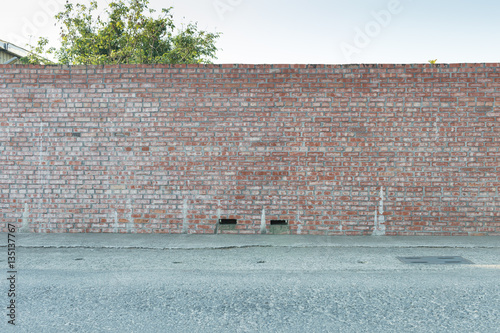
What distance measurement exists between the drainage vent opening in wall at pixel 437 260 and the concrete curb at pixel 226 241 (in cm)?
79

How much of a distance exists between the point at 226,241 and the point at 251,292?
9.61 ft

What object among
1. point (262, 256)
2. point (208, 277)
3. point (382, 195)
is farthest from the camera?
point (382, 195)

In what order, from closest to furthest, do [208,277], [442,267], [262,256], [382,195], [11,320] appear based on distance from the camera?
[11,320] < [208,277] < [442,267] < [262,256] < [382,195]

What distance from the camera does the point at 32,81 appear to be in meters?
8.28

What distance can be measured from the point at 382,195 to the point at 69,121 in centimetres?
611

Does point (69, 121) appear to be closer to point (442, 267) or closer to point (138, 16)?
point (442, 267)

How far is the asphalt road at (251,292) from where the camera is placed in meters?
3.64

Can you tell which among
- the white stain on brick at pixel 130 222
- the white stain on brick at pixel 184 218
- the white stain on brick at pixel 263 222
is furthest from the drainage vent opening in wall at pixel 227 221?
the white stain on brick at pixel 130 222

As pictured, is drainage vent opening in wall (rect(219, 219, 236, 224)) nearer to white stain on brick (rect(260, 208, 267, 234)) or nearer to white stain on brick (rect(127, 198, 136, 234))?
white stain on brick (rect(260, 208, 267, 234))

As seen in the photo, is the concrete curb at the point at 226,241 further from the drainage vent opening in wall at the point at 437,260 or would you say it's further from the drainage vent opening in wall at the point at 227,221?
the drainage vent opening in wall at the point at 437,260

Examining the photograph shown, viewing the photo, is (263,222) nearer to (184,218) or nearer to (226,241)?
(226,241)

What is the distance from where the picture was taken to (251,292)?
14.8ft

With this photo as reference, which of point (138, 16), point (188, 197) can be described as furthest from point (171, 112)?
point (138, 16)

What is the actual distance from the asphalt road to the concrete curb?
0.42 meters
